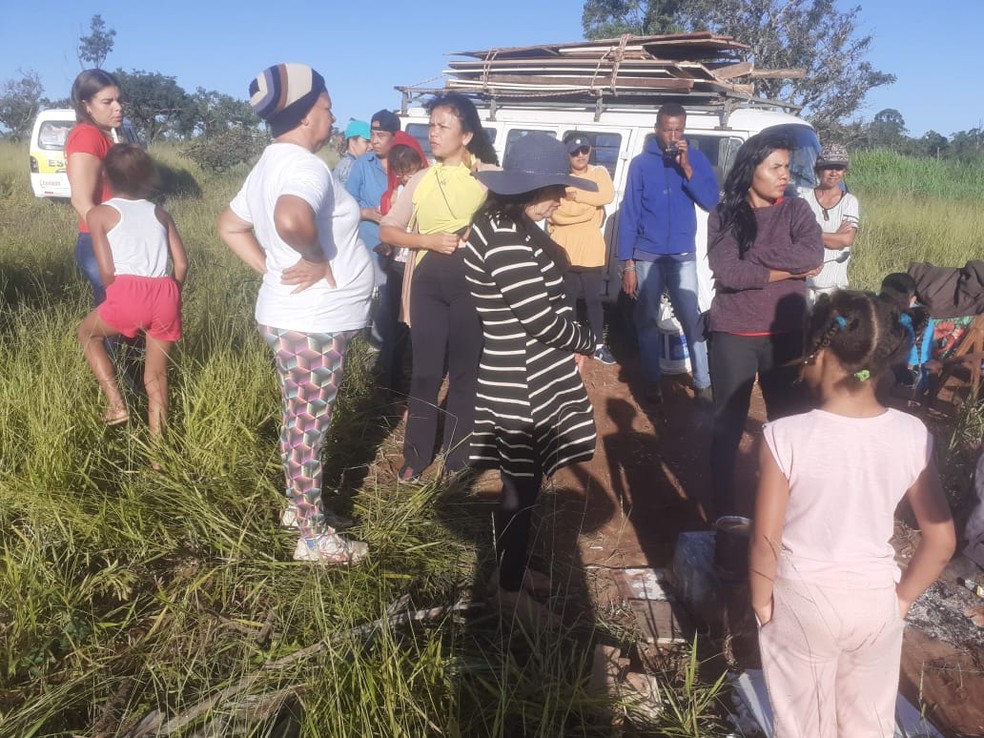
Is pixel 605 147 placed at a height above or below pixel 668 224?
above

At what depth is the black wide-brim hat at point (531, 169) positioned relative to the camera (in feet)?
7.72

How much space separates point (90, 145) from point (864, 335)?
3.40m

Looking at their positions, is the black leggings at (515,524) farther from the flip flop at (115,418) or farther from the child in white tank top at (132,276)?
the flip flop at (115,418)

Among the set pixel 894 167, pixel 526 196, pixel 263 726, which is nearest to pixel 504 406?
pixel 526 196

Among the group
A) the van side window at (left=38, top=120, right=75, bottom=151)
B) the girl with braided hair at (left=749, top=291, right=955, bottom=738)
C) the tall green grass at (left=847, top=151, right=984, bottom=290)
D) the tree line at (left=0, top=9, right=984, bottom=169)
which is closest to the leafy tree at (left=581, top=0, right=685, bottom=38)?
the tree line at (left=0, top=9, right=984, bottom=169)

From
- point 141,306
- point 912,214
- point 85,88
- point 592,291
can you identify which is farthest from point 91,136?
point 912,214

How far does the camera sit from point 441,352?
3711 mm

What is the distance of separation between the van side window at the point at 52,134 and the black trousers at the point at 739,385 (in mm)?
13134

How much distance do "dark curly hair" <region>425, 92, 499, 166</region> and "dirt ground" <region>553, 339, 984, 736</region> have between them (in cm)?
184

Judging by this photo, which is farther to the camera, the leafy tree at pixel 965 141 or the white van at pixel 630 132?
the leafy tree at pixel 965 141

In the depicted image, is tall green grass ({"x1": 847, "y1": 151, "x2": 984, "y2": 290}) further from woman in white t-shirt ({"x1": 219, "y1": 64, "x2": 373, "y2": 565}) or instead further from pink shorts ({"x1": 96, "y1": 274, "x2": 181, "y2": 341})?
pink shorts ({"x1": 96, "y1": 274, "x2": 181, "y2": 341})

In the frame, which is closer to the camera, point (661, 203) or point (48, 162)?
point (661, 203)

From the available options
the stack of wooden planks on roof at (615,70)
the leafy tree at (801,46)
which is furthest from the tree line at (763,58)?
the stack of wooden planks on roof at (615,70)

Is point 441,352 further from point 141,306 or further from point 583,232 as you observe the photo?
point 583,232
